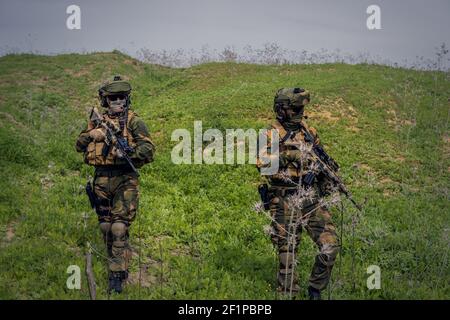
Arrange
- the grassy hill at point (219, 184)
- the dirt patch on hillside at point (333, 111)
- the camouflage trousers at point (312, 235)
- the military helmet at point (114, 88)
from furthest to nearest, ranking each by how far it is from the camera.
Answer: the dirt patch on hillside at point (333, 111) < the grassy hill at point (219, 184) < the military helmet at point (114, 88) < the camouflage trousers at point (312, 235)

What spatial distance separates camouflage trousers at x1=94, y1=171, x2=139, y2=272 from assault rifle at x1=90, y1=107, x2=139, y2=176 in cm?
30

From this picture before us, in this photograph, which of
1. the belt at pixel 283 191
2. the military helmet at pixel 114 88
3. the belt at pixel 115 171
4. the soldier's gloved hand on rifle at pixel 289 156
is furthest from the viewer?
the belt at pixel 115 171

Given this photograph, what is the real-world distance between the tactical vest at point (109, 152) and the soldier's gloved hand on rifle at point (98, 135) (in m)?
0.06

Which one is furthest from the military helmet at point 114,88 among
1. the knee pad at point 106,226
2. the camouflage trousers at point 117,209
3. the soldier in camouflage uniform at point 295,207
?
the soldier in camouflage uniform at point 295,207

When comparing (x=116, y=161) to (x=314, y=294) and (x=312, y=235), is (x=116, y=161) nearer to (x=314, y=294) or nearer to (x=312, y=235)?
(x=312, y=235)

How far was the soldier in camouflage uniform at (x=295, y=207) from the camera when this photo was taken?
611cm

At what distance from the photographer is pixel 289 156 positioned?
619cm

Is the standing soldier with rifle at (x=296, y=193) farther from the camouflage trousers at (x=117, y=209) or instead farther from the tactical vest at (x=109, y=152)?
the tactical vest at (x=109, y=152)

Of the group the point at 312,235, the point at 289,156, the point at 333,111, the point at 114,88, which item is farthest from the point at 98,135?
the point at 333,111

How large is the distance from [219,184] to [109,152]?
470 centimetres

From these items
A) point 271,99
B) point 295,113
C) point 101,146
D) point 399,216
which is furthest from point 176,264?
point 271,99

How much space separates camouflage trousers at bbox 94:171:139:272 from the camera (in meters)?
6.33

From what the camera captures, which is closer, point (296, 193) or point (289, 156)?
point (296, 193)
